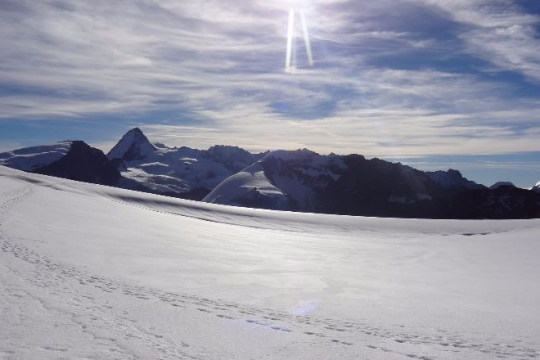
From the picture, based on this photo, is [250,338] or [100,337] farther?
[250,338]

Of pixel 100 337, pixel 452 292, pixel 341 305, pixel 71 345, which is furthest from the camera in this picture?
pixel 452 292

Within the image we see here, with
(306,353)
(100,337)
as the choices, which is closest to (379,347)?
(306,353)

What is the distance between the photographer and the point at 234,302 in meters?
8.39

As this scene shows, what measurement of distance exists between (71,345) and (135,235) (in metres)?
12.2

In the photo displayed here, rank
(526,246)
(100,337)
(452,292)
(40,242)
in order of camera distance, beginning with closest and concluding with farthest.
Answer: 1. (100,337)
2. (452,292)
3. (40,242)
4. (526,246)

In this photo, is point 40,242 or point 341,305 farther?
point 40,242

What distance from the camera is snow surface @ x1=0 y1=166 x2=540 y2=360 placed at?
19.0 feet

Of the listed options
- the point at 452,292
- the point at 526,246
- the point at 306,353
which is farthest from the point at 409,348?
the point at 526,246

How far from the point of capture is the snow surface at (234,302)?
579 cm

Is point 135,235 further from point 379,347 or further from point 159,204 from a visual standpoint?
point 159,204

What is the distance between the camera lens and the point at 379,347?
6223 mm

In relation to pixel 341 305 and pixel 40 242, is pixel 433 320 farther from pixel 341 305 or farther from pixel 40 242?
pixel 40 242

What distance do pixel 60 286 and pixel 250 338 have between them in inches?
141

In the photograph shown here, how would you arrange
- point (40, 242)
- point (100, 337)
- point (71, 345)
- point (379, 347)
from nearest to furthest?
point (71, 345) < point (100, 337) < point (379, 347) < point (40, 242)
